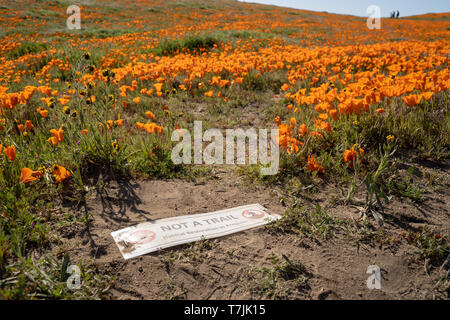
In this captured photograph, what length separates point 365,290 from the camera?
1.57m

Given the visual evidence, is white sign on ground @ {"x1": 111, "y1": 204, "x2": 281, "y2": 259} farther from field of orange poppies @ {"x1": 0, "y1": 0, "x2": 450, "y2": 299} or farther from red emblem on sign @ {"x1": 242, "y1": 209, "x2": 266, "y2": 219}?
field of orange poppies @ {"x1": 0, "y1": 0, "x2": 450, "y2": 299}

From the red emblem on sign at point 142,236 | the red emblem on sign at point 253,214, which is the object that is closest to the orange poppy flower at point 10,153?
the red emblem on sign at point 142,236

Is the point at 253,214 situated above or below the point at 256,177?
below

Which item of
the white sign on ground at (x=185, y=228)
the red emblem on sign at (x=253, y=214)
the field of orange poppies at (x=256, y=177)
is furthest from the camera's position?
the red emblem on sign at (x=253, y=214)

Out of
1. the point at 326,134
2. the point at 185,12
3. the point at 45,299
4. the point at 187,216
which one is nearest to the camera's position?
the point at 45,299

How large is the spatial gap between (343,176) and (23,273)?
2594 mm

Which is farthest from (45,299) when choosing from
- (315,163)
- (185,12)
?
(185,12)

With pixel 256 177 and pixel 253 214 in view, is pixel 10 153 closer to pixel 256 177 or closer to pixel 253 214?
pixel 253 214

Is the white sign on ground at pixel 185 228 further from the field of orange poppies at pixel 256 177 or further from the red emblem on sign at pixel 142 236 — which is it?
the field of orange poppies at pixel 256 177

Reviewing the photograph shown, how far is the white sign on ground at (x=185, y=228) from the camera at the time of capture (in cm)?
182

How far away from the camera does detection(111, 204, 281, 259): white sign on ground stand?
1824mm

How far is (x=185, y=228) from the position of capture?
203 centimetres

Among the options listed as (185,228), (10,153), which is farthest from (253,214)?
(10,153)
